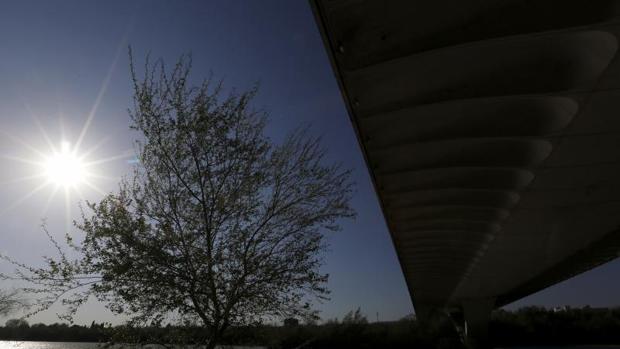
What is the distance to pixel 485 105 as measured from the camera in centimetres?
514

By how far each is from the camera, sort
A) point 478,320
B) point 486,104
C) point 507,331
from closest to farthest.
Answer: point 486,104 → point 478,320 → point 507,331

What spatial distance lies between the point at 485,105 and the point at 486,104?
52 millimetres

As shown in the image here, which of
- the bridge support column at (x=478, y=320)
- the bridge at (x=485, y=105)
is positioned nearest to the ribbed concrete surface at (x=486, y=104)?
the bridge at (x=485, y=105)

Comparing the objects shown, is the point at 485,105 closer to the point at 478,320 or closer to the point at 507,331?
the point at 478,320

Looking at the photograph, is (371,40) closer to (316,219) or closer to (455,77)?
(455,77)

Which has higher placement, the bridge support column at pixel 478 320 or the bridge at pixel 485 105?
the bridge at pixel 485 105

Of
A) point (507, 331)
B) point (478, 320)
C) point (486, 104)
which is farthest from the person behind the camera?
point (507, 331)

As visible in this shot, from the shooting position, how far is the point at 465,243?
14328mm

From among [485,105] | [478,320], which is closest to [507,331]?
[478,320]

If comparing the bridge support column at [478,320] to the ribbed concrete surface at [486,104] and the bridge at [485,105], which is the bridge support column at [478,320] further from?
the ribbed concrete surface at [486,104]

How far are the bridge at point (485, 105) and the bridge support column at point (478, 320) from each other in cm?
2241

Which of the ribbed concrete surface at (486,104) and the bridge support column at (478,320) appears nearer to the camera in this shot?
the ribbed concrete surface at (486,104)

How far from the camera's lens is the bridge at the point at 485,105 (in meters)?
3.64

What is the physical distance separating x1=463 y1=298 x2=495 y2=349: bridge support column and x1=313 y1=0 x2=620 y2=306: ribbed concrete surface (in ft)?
74.9
